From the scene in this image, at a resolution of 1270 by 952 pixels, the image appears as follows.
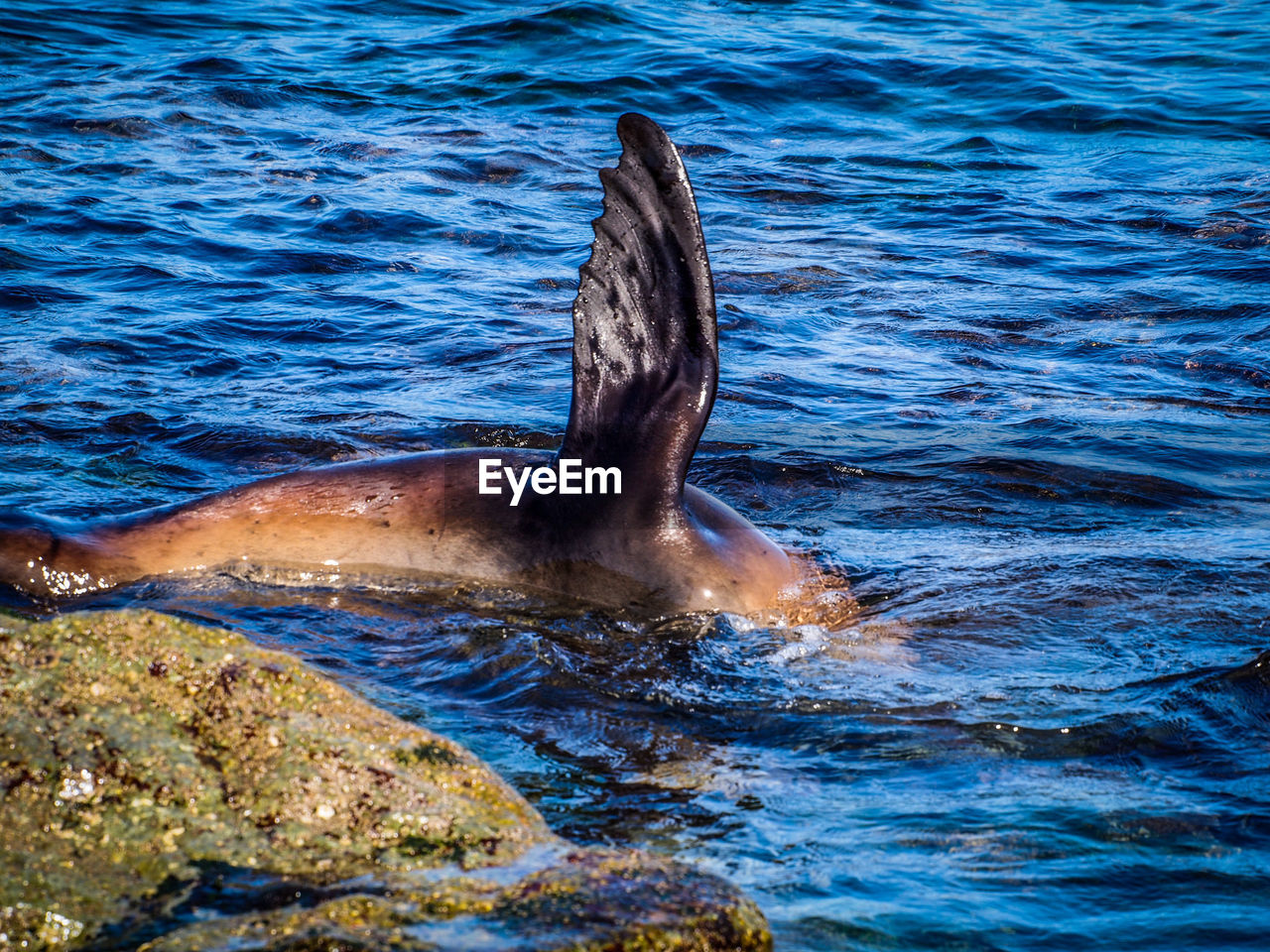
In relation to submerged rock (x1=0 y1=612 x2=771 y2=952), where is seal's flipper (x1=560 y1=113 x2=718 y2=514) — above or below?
above

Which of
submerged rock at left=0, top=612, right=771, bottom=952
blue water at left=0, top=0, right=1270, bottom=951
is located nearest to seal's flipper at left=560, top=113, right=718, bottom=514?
blue water at left=0, top=0, right=1270, bottom=951

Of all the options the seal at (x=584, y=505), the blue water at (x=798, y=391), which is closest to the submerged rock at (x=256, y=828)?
the blue water at (x=798, y=391)

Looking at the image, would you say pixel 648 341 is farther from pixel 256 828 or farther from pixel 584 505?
pixel 256 828

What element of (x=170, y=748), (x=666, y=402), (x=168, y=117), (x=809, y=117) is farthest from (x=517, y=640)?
(x=809, y=117)

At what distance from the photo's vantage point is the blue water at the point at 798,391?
9.86 ft

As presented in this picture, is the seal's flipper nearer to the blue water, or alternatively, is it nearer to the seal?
the seal

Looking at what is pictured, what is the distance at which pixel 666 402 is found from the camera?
12.4 ft

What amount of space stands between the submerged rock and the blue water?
0.46 meters

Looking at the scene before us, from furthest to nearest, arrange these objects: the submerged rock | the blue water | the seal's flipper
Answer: the seal's flipper, the blue water, the submerged rock

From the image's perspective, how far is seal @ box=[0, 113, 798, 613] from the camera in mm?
3814

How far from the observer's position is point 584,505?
3.88 meters

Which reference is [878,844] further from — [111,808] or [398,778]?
[111,808]

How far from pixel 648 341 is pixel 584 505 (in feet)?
1.57

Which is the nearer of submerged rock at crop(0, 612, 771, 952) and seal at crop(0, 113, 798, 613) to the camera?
submerged rock at crop(0, 612, 771, 952)
